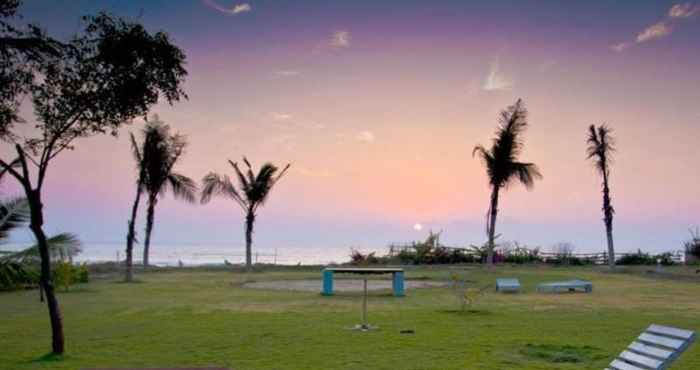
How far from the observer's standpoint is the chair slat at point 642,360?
7117 mm

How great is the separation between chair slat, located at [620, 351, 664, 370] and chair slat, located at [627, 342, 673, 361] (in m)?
0.05

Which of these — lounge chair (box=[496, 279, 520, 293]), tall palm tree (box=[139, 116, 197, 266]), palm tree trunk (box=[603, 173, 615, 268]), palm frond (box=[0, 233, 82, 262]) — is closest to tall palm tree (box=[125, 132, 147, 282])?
tall palm tree (box=[139, 116, 197, 266])

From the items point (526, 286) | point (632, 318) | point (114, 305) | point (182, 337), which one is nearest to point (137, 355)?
point (182, 337)

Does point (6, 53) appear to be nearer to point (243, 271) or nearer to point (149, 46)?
point (149, 46)

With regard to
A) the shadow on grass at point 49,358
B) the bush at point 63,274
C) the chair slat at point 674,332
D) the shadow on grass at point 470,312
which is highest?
the bush at point 63,274

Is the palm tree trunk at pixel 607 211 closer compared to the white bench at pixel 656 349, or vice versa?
the white bench at pixel 656 349

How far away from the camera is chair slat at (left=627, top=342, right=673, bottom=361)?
7128mm

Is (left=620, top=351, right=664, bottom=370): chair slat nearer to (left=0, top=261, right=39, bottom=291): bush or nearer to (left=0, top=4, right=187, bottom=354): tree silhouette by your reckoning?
(left=0, top=4, right=187, bottom=354): tree silhouette

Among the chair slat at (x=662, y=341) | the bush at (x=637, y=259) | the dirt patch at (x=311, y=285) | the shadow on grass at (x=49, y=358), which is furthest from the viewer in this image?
the bush at (x=637, y=259)

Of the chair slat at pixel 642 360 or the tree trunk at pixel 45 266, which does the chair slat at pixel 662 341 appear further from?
the tree trunk at pixel 45 266

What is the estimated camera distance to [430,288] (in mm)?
27984

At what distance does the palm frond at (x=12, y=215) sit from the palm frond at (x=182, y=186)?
1480cm

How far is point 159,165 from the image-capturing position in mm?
35219

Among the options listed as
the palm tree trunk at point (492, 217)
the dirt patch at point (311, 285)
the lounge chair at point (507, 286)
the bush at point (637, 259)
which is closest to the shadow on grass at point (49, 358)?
the dirt patch at point (311, 285)
